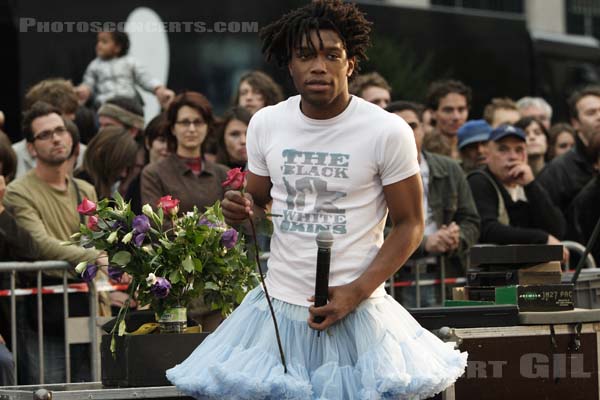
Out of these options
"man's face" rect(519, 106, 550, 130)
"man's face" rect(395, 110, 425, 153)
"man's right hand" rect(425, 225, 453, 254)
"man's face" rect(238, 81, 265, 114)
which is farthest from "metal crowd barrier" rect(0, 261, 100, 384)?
"man's face" rect(519, 106, 550, 130)

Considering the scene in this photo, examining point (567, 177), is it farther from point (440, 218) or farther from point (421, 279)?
point (421, 279)

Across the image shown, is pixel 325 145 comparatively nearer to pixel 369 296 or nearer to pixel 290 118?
pixel 290 118

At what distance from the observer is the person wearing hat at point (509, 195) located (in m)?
9.54

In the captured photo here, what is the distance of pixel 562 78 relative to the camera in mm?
15812

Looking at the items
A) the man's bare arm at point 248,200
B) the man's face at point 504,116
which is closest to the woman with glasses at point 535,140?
the man's face at point 504,116

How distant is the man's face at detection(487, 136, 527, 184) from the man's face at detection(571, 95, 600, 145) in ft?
5.08

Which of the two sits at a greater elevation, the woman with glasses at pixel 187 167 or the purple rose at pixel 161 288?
the woman with glasses at pixel 187 167

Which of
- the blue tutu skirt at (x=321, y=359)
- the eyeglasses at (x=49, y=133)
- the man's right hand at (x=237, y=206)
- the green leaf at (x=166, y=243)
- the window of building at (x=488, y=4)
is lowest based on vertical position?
the blue tutu skirt at (x=321, y=359)

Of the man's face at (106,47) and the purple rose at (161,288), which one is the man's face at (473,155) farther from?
the purple rose at (161,288)

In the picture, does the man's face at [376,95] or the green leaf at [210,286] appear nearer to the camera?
the green leaf at [210,286]

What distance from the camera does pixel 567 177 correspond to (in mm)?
10594

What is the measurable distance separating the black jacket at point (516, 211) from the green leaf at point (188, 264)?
3.56 m

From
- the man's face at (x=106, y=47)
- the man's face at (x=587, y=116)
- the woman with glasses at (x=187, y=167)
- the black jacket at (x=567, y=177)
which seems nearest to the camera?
the woman with glasses at (x=187, y=167)

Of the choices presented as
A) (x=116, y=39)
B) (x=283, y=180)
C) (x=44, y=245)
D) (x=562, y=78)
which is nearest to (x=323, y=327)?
(x=283, y=180)
